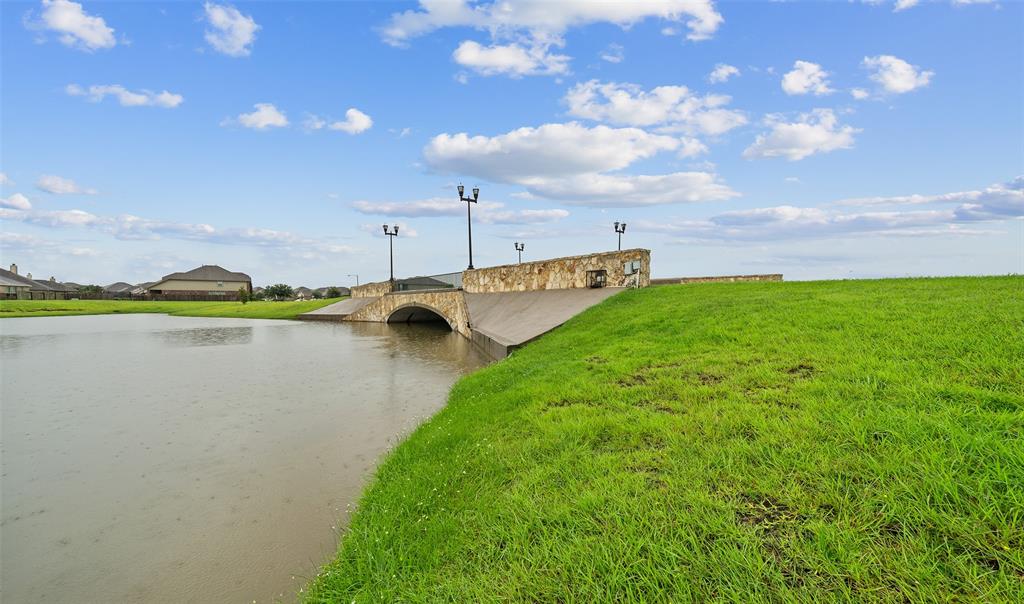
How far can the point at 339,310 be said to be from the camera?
42594mm

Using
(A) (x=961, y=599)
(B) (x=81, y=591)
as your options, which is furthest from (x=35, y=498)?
(A) (x=961, y=599)

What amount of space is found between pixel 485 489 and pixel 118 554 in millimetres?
3659

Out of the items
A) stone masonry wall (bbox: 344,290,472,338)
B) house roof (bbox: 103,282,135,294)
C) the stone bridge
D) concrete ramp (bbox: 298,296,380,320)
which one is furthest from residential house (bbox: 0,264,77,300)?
the stone bridge

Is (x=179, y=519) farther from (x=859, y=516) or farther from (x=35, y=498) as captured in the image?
(x=859, y=516)

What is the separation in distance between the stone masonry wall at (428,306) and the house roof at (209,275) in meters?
69.9

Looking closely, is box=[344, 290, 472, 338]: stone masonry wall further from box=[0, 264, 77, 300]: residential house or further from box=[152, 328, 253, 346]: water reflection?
box=[0, 264, 77, 300]: residential house

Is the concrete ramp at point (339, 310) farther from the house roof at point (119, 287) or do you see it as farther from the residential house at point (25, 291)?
the house roof at point (119, 287)

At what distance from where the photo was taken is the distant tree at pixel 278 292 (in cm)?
8431

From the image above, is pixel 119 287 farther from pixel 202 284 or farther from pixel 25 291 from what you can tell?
pixel 202 284

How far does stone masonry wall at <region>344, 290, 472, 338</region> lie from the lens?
86.7ft

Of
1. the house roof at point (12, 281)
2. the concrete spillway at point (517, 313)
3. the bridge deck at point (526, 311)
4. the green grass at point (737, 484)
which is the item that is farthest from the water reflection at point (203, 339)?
the house roof at point (12, 281)

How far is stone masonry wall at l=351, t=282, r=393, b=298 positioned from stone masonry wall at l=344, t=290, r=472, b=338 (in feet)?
5.70

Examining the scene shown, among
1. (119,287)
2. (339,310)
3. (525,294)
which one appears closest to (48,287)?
(119,287)

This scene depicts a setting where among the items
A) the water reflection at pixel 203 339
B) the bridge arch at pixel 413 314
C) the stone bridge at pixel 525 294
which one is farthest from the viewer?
the bridge arch at pixel 413 314
